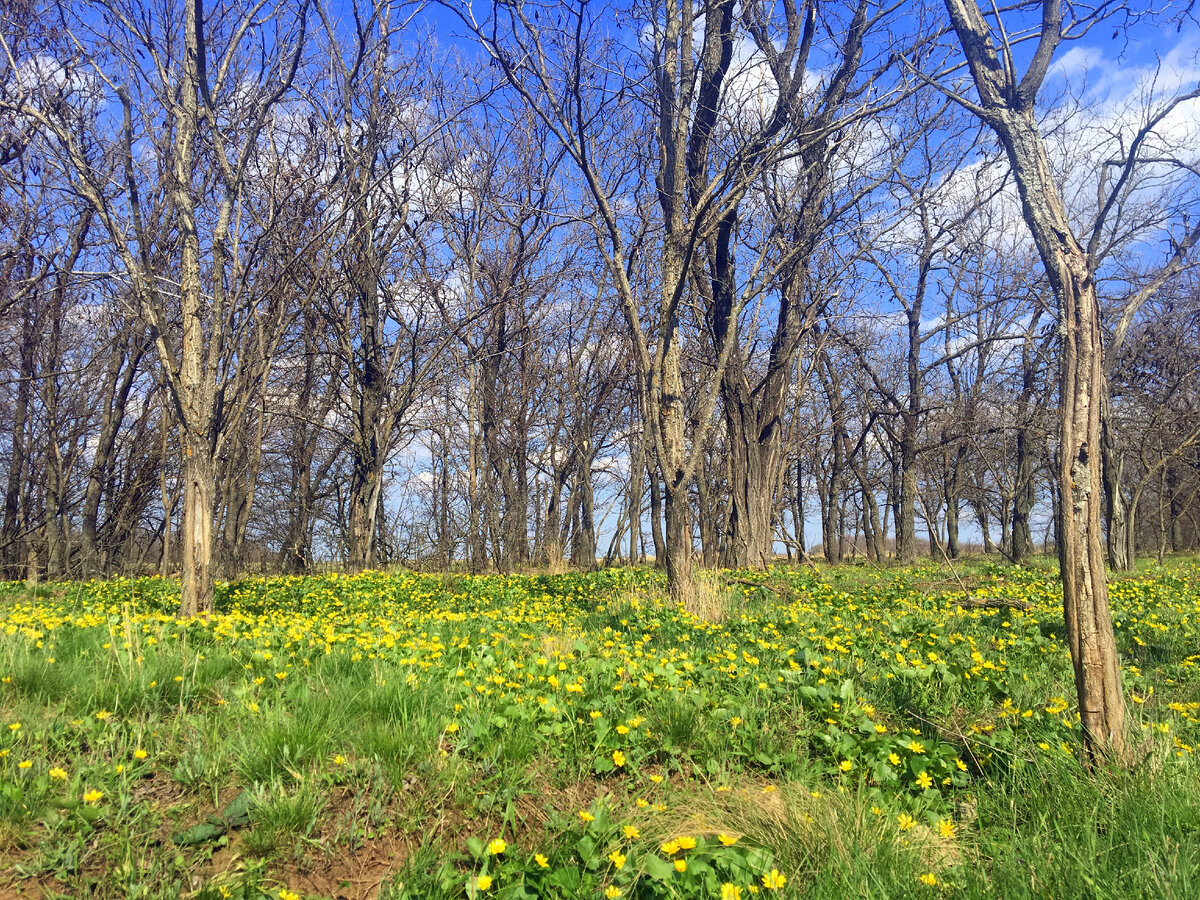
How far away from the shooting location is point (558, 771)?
317 centimetres

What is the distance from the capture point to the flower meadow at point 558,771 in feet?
7.73

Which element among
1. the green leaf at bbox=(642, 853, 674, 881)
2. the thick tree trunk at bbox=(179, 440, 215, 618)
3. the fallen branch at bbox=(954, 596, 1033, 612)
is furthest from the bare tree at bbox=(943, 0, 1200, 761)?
the thick tree trunk at bbox=(179, 440, 215, 618)

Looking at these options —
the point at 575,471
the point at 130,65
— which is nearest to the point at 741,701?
the point at 130,65

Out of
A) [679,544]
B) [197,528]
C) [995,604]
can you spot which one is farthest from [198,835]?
[995,604]

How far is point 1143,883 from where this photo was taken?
2115mm

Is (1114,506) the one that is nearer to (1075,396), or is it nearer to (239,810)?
(1075,396)

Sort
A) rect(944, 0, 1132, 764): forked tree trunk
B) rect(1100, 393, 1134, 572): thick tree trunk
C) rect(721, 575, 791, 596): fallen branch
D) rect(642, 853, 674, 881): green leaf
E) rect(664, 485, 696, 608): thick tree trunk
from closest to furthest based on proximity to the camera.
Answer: rect(642, 853, 674, 881): green leaf < rect(944, 0, 1132, 764): forked tree trunk < rect(664, 485, 696, 608): thick tree trunk < rect(721, 575, 791, 596): fallen branch < rect(1100, 393, 1134, 572): thick tree trunk

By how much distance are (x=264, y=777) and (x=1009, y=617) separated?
707cm

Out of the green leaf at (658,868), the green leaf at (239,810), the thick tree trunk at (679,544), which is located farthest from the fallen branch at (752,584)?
the green leaf at (239,810)

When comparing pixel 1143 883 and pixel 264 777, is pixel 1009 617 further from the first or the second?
pixel 264 777

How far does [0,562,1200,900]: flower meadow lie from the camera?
7.73 ft

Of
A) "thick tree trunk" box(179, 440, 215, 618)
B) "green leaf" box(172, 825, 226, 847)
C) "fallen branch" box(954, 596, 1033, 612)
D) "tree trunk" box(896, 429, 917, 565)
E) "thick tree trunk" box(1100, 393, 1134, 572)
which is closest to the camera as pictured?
"green leaf" box(172, 825, 226, 847)

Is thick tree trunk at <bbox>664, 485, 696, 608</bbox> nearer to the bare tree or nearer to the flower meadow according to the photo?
the flower meadow

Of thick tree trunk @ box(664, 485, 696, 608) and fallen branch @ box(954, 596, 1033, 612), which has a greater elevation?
thick tree trunk @ box(664, 485, 696, 608)
